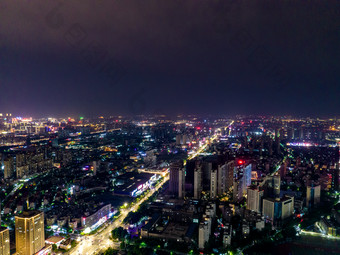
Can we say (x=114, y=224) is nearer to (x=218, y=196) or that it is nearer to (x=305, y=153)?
(x=218, y=196)

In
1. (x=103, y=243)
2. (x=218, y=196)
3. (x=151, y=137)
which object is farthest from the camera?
(x=151, y=137)

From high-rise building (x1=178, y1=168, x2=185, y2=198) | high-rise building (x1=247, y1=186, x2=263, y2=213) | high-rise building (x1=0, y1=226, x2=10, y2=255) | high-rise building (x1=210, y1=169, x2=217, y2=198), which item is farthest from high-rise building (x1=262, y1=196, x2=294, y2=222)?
high-rise building (x1=0, y1=226, x2=10, y2=255)

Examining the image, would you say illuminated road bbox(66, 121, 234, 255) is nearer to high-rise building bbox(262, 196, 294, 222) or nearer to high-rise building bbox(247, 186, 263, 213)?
high-rise building bbox(247, 186, 263, 213)

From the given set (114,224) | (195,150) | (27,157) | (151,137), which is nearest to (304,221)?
(114,224)

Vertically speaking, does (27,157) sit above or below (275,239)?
above

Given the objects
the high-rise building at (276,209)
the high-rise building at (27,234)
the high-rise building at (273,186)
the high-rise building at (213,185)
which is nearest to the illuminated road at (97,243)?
the high-rise building at (27,234)

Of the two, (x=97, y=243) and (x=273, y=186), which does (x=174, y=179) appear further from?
(x=97, y=243)
